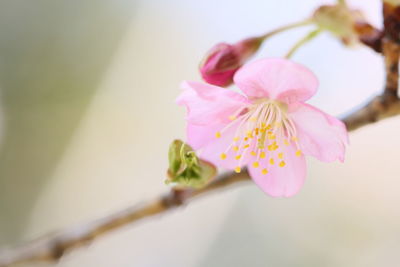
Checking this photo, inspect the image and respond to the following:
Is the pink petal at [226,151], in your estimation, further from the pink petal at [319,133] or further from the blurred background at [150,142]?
the blurred background at [150,142]

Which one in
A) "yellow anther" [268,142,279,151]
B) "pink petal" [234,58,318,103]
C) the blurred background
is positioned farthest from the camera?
the blurred background

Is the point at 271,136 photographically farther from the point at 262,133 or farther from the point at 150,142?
the point at 150,142

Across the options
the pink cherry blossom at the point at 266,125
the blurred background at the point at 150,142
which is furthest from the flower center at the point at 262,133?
the blurred background at the point at 150,142

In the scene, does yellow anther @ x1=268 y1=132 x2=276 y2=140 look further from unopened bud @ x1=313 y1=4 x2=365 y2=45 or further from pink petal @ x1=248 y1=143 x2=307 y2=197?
unopened bud @ x1=313 y1=4 x2=365 y2=45

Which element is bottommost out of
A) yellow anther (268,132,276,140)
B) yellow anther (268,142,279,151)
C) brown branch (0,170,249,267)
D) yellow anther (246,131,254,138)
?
brown branch (0,170,249,267)

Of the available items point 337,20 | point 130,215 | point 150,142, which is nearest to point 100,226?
point 130,215

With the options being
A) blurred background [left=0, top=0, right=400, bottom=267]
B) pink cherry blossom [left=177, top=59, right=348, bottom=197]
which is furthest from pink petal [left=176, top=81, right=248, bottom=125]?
blurred background [left=0, top=0, right=400, bottom=267]
